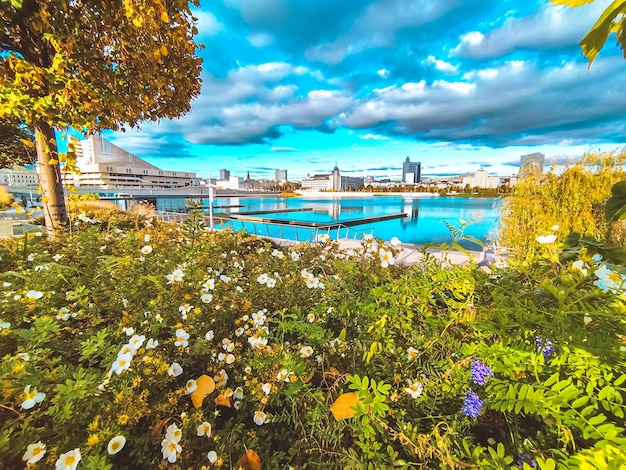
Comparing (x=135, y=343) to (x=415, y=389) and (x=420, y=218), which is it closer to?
(x=415, y=389)

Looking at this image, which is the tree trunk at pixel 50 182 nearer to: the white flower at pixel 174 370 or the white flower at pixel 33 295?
the white flower at pixel 33 295

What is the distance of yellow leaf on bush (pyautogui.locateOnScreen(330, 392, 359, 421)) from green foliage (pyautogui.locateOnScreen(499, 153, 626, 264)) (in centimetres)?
518

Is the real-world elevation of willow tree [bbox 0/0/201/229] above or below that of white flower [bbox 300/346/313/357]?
above

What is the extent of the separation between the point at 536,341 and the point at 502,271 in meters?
0.32

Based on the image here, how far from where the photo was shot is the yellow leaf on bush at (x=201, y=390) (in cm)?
87

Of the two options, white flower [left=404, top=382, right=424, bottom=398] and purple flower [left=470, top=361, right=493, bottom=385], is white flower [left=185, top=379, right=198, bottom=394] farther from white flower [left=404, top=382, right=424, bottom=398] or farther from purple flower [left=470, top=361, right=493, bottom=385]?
purple flower [left=470, top=361, right=493, bottom=385]

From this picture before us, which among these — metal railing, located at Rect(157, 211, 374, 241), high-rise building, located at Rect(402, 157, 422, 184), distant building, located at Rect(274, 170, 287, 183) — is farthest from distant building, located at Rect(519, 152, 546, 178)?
distant building, located at Rect(274, 170, 287, 183)

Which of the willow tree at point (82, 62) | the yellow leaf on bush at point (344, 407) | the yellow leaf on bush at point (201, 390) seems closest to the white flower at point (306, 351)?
the yellow leaf on bush at point (344, 407)

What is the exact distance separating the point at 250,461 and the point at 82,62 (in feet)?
10.6

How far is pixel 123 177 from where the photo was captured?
5081cm

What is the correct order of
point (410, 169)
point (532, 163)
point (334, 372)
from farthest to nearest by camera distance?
point (410, 169) → point (532, 163) → point (334, 372)

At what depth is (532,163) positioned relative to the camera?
5.55 m

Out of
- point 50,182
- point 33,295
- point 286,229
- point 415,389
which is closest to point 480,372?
point 415,389

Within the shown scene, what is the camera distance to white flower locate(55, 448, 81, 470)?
23.5 inches
